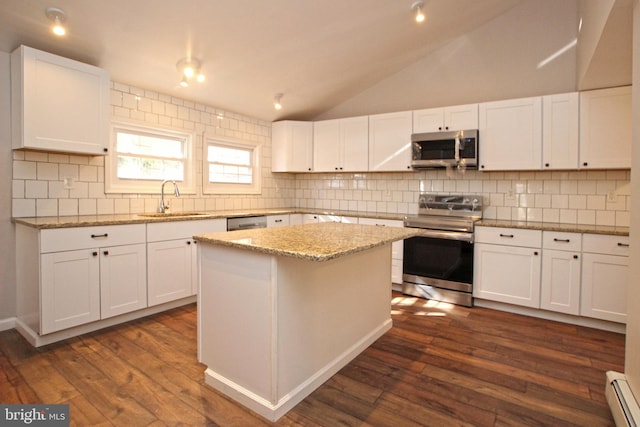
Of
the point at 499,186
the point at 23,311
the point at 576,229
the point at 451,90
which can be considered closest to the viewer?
the point at 23,311


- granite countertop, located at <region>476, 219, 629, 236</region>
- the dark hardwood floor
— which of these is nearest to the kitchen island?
the dark hardwood floor

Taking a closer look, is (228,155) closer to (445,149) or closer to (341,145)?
(341,145)

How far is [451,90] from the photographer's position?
410 cm

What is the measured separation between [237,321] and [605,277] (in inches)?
118

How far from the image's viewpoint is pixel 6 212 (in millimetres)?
2711

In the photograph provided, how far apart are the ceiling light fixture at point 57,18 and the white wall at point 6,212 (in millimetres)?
685

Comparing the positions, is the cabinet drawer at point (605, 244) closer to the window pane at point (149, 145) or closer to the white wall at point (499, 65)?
the white wall at point (499, 65)

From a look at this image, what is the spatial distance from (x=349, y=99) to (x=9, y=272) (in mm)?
4123

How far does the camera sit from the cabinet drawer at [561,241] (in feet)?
9.76

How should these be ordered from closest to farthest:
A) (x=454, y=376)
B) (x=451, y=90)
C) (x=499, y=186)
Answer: (x=454, y=376) → (x=499, y=186) → (x=451, y=90)

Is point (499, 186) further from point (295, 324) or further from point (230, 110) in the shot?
point (230, 110)

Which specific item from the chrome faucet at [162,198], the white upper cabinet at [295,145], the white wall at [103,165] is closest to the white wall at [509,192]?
the white upper cabinet at [295,145]

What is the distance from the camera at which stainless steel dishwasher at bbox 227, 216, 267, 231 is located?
12.1 ft

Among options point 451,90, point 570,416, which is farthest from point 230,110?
point 570,416
